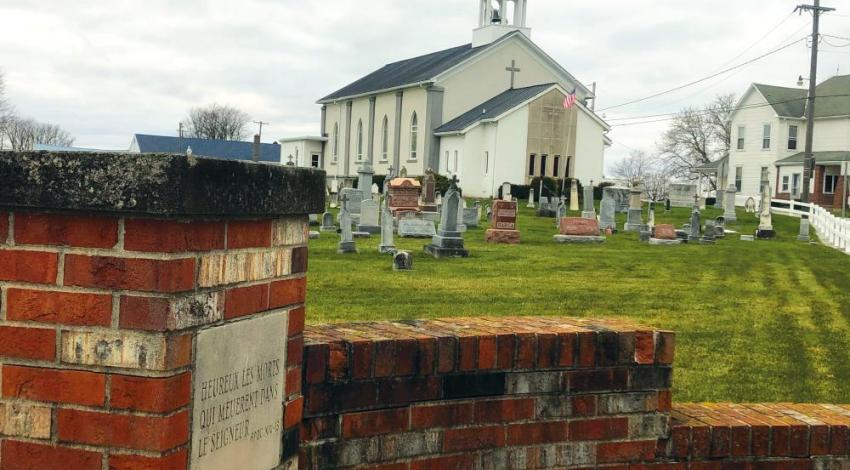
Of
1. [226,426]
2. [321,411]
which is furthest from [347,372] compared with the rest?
[226,426]

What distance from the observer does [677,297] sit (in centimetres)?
1269

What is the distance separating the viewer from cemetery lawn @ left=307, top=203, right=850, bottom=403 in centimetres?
795

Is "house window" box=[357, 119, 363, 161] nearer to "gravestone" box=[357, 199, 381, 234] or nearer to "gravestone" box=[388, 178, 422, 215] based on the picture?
"gravestone" box=[388, 178, 422, 215]

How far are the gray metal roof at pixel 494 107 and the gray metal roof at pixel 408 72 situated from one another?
2.88 metres

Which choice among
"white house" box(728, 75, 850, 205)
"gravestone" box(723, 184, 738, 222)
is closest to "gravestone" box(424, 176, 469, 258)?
"gravestone" box(723, 184, 738, 222)

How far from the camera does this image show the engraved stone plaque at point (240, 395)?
96.3 inches

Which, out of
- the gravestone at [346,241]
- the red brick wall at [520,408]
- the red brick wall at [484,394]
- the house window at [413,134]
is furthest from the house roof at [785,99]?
the red brick wall at [484,394]

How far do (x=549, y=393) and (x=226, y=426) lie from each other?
5.50 ft

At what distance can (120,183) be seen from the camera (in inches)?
88.1

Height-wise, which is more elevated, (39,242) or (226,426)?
(39,242)

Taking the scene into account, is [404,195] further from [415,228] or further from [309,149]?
[309,149]

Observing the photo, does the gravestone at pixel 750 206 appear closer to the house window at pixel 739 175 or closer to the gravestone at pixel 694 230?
the house window at pixel 739 175

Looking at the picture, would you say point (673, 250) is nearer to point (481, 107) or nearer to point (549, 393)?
point (549, 393)

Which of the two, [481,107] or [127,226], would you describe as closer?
[127,226]
